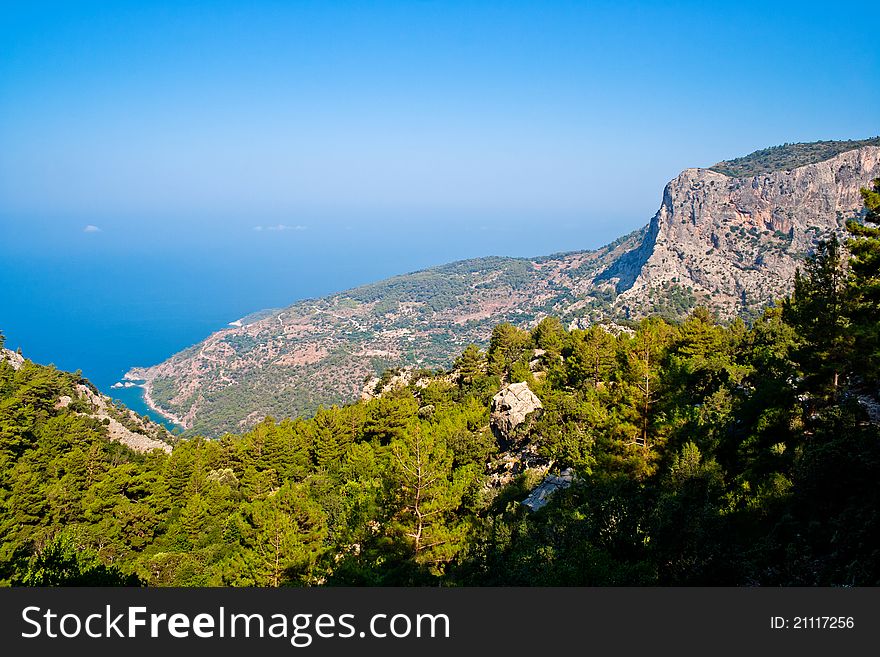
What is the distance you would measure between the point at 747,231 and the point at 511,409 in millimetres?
139850

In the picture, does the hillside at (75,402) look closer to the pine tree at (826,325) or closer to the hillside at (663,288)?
the pine tree at (826,325)

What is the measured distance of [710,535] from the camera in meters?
11.6

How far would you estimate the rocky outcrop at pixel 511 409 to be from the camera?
101 ft

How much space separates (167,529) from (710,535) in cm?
2613

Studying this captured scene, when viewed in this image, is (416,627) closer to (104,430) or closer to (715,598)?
(715,598)

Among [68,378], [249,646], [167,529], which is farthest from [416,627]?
[68,378]

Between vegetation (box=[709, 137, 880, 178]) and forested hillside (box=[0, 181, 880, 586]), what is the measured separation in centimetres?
14483

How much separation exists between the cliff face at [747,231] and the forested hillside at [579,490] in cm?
10293

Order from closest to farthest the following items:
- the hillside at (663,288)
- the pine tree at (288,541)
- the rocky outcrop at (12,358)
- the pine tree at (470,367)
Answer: the pine tree at (288,541) < the pine tree at (470,367) < the rocky outcrop at (12,358) < the hillside at (663,288)

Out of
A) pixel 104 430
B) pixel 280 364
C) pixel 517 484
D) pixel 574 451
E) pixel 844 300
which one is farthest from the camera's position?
pixel 280 364

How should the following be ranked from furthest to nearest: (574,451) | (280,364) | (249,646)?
1. (280,364)
2. (574,451)
3. (249,646)

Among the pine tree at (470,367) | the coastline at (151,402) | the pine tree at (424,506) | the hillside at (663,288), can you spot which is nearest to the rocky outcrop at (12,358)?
the pine tree at (470,367)

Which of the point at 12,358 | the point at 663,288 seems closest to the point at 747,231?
the point at 663,288
